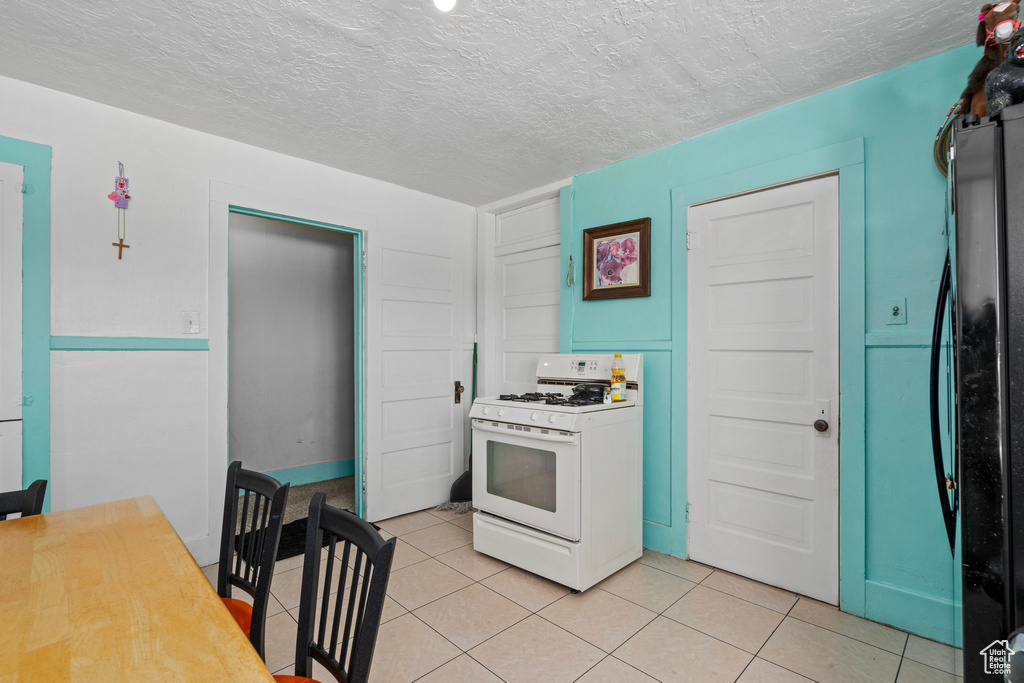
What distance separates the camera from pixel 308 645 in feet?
3.88

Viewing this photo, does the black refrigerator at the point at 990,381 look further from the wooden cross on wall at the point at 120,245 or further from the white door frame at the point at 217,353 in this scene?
the wooden cross on wall at the point at 120,245

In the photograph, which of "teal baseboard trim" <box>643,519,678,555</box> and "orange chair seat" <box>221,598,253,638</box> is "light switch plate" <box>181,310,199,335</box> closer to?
"orange chair seat" <box>221,598,253,638</box>

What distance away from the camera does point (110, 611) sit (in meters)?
1.00

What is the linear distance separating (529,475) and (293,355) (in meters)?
3.02

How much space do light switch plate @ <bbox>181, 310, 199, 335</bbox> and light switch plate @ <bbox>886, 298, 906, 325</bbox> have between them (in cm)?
351

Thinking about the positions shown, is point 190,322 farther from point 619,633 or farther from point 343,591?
point 619,633

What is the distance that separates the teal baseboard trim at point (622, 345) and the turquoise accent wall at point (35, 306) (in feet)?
9.55

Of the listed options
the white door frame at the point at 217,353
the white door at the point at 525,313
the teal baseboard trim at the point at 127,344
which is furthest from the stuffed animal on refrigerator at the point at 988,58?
the teal baseboard trim at the point at 127,344

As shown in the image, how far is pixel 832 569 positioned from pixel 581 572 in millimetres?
1190

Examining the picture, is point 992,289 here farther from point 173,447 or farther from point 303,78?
point 173,447

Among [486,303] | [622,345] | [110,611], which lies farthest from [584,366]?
[110,611]

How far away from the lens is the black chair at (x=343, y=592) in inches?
A: 37.0

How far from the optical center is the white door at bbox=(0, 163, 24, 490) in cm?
219

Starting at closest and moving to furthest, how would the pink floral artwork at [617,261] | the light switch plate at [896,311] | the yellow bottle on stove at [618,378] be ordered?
the light switch plate at [896,311] → the yellow bottle on stove at [618,378] → the pink floral artwork at [617,261]
